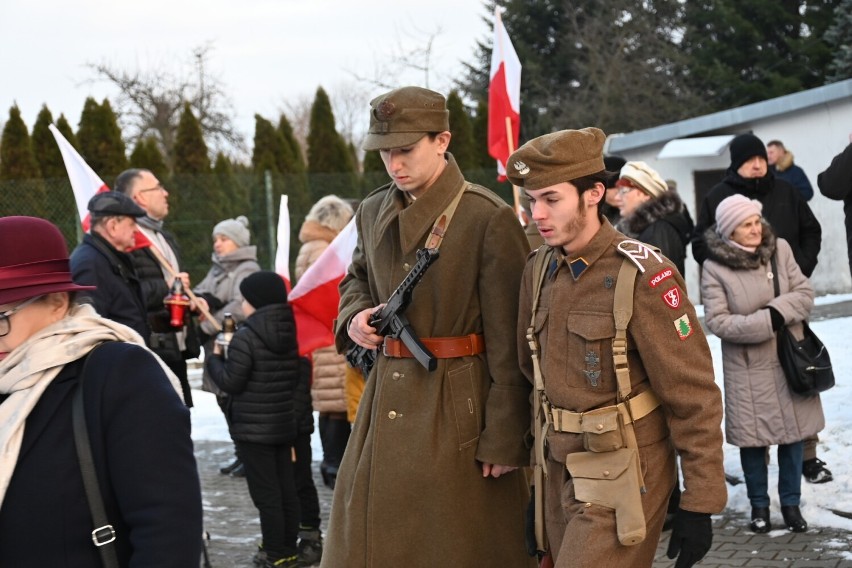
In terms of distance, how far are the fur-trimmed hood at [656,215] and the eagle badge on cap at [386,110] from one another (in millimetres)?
3360

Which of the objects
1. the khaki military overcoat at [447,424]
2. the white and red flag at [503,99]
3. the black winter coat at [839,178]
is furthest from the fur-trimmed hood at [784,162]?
the khaki military overcoat at [447,424]

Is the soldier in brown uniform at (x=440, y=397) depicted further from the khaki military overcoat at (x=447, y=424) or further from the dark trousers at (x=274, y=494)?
the dark trousers at (x=274, y=494)

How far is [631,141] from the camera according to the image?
65.7 feet

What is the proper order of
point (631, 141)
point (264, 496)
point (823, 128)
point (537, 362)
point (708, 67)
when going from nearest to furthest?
point (537, 362) → point (264, 496) → point (823, 128) → point (631, 141) → point (708, 67)

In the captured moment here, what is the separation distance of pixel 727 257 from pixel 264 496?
295cm

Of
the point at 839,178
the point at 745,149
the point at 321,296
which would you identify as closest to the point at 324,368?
the point at 321,296

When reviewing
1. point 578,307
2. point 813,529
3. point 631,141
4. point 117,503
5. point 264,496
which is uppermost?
point 631,141

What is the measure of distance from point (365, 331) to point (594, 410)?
A: 39.6 inches

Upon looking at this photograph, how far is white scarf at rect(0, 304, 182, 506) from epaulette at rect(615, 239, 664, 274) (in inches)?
64.2

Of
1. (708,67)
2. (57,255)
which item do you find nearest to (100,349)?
(57,255)

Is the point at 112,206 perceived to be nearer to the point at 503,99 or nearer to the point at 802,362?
the point at 503,99

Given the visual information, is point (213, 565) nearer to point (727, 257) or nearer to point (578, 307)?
point (727, 257)

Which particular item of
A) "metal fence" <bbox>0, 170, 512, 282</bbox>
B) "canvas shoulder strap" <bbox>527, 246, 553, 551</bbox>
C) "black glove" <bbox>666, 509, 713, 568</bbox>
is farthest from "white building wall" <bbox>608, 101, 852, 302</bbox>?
"black glove" <bbox>666, 509, 713, 568</bbox>

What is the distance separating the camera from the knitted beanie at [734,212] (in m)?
6.49
